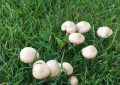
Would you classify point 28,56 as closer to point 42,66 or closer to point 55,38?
→ point 42,66

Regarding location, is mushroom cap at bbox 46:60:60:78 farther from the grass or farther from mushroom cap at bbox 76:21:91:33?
mushroom cap at bbox 76:21:91:33

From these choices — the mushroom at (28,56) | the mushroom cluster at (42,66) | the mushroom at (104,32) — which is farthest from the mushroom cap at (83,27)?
the mushroom at (28,56)

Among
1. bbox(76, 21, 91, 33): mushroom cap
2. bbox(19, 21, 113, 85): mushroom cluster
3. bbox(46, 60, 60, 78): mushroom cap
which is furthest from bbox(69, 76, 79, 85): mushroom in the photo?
bbox(76, 21, 91, 33): mushroom cap

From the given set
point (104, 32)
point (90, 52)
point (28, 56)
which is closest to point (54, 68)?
point (28, 56)

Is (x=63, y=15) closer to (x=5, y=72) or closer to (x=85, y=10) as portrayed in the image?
(x=85, y=10)

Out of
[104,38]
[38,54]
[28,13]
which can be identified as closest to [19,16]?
[28,13]
